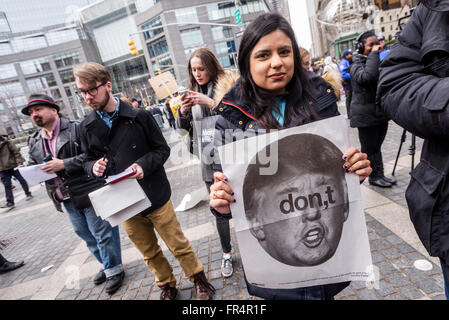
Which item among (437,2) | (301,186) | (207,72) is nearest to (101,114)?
(207,72)

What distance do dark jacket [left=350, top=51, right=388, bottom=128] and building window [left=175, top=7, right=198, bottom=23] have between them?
61.3 meters

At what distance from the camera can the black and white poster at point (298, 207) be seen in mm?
1024

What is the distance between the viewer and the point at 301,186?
1044 millimetres

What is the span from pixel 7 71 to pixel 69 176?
86.8 m

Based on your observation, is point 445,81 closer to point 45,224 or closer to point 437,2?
point 437,2

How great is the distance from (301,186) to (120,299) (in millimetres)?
2590

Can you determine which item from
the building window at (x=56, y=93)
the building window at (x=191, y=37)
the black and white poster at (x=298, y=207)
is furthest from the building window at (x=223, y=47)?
the black and white poster at (x=298, y=207)

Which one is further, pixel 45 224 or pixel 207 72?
pixel 45 224

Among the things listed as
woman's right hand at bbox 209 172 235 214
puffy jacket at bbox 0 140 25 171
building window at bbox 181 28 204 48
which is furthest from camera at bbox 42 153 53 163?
building window at bbox 181 28 204 48

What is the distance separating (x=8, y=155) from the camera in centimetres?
717

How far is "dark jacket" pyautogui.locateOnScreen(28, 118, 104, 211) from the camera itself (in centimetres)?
248

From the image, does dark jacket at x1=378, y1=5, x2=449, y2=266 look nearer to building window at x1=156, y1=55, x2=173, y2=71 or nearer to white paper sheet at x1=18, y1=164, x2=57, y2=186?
white paper sheet at x1=18, y1=164, x2=57, y2=186
